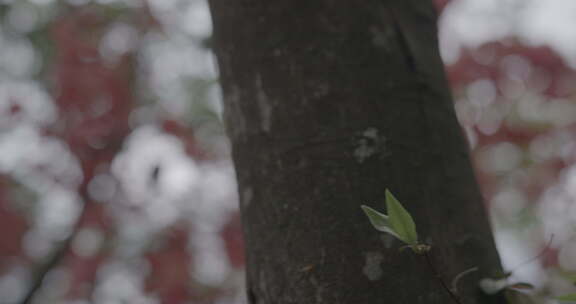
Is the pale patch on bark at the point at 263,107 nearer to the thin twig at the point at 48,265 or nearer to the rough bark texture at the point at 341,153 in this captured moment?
the rough bark texture at the point at 341,153

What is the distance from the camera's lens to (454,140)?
1251mm

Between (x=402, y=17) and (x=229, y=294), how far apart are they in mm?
6166

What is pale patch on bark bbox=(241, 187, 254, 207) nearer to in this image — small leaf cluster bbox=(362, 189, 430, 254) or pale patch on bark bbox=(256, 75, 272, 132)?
pale patch on bark bbox=(256, 75, 272, 132)

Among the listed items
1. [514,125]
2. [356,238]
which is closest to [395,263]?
[356,238]

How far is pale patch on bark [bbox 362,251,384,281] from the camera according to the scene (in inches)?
38.2

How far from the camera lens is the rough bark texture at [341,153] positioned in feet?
3.28

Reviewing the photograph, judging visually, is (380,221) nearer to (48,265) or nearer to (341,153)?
(341,153)

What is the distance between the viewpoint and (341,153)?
1.08 m

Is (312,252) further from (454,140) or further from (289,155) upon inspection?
(454,140)

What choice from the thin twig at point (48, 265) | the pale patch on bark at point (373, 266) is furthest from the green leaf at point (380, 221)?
the thin twig at point (48, 265)

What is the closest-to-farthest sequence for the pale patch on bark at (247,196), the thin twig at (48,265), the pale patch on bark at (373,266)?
the pale patch on bark at (373,266), the pale patch on bark at (247,196), the thin twig at (48,265)

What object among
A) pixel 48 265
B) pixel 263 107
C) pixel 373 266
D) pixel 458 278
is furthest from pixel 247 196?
pixel 48 265

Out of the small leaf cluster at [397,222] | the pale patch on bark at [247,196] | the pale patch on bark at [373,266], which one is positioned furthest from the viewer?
the pale patch on bark at [247,196]

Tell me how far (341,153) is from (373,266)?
0.24m
